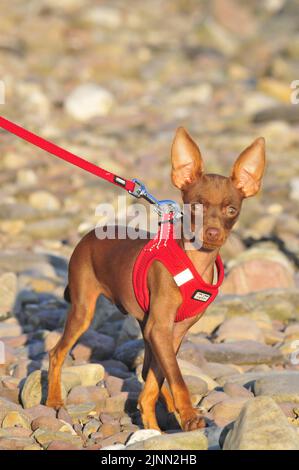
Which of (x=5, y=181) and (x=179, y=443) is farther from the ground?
(x=5, y=181)

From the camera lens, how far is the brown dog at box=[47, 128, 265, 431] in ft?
18.6

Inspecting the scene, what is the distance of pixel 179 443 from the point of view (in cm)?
512

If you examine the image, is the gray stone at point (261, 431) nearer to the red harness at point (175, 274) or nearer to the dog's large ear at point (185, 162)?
the red harness at point (175, 274)

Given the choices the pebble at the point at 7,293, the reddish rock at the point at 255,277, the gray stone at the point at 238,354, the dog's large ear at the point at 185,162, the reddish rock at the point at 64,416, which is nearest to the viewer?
the dog's large ear at the point at 185,162

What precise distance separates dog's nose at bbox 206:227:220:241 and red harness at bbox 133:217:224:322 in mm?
263

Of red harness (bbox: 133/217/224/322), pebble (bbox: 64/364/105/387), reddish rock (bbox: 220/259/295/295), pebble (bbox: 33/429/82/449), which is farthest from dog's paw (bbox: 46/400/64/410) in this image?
reddish rock (bbox: 220/259/295/295)

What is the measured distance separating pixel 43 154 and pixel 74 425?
1138 centimetres

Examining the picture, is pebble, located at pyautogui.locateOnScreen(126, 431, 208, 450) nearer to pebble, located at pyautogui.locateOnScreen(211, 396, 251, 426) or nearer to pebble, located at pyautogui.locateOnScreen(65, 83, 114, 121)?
pebble, located at pyautogui.locateOnScreen(211, 396, 251, 426)

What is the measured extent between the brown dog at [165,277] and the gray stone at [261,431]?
526 millimetres

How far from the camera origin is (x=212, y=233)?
5.62 m

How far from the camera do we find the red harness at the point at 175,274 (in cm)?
577

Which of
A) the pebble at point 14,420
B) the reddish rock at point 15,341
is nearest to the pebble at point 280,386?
the pebble at point 14,420

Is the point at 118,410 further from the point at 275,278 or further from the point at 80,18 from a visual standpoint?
the point at 80,18
